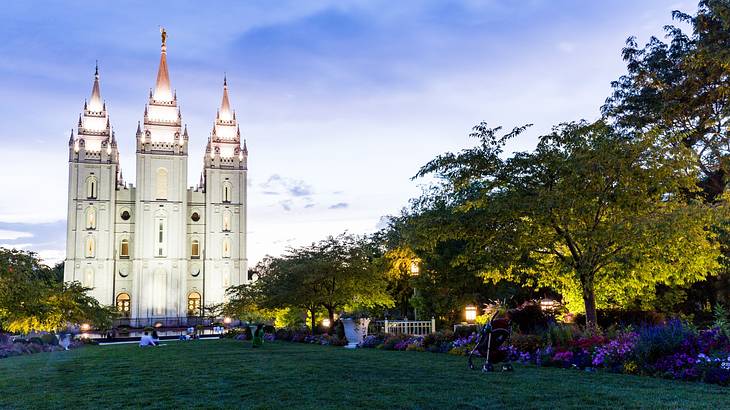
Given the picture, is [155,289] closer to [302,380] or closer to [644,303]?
[644,303]

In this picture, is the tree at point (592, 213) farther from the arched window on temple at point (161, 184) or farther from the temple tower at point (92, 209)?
the temple tower at point (92, 209)

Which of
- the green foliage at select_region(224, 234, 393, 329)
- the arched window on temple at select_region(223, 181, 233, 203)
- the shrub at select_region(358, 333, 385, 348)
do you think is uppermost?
the arched window on temple at select_region(223, 181, 233, 203)

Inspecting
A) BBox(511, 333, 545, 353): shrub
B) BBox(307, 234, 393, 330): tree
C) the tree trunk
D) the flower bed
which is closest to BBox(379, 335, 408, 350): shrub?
the flower bed

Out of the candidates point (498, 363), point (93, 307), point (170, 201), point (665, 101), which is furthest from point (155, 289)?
point (498, 363)

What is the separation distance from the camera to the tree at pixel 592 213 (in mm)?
15367

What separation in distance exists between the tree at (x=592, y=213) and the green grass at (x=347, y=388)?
392cm

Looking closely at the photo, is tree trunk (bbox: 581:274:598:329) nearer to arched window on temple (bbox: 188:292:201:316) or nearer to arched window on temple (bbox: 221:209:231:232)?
arched window on temple (bbox: 188:292:201:316)

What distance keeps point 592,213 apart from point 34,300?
1877 cm

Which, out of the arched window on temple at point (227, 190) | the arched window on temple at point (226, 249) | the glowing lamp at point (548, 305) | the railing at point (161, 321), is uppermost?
the arched window on temple at point (227, 190)

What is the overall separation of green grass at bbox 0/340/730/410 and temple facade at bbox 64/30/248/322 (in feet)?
210

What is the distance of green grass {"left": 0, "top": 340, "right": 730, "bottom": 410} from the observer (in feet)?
28.9

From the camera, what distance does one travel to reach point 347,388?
10.4m

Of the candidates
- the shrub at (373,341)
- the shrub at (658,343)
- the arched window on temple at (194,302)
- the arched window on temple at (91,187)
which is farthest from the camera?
the arched window on temple at (194,302)

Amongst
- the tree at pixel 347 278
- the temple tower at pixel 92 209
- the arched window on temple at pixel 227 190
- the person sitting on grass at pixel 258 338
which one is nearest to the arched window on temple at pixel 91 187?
the temple tower at pixel 92 209
